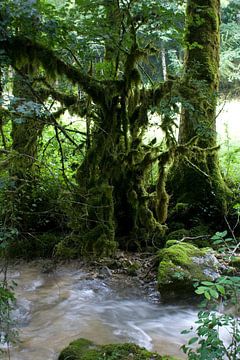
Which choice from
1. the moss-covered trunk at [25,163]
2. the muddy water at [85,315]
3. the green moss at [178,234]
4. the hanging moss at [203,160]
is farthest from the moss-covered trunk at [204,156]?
the moss-covered trunk at [25,163]

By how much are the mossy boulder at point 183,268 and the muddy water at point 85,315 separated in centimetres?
27

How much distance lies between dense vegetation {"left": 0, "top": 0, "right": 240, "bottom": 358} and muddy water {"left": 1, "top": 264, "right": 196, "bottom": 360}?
1.52 feet

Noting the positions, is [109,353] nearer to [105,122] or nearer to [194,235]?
[105,122]

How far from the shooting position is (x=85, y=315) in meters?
5.53

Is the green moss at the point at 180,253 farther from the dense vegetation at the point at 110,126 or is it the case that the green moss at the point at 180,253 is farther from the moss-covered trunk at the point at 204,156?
the moss-covered trunk at the point at 204,156

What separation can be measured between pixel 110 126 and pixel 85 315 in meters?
2.93

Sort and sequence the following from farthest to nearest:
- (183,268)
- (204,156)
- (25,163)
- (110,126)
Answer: (204,156) → (110,126) → (25,163) → (183,268)

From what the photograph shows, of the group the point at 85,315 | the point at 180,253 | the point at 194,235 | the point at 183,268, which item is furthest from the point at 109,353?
the point at 194,235

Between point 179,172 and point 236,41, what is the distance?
1653 cm

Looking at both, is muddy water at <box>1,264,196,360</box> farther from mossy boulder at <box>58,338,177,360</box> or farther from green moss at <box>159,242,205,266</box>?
green moss at <box>159,242,205,266</box>

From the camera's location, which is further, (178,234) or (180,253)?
(178,234)

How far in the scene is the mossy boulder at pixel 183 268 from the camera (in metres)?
5.86

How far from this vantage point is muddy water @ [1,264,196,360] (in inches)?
186

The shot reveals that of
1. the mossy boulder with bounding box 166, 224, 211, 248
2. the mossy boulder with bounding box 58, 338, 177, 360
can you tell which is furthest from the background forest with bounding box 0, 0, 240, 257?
the mossy boulder with bounding box 58, 338, 177, 360
